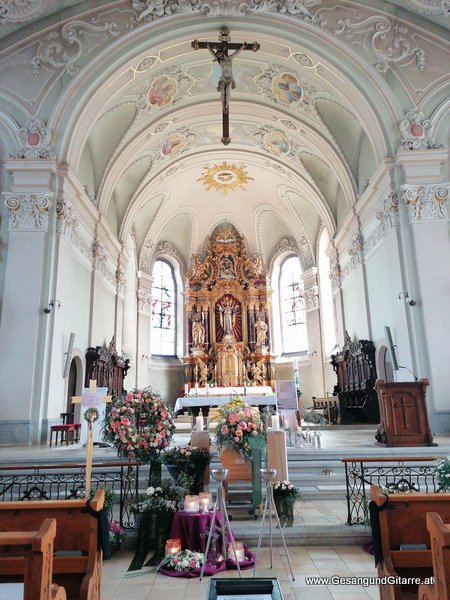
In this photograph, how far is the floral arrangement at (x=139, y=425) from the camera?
559 centimetres

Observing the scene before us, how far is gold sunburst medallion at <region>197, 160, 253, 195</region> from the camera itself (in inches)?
772

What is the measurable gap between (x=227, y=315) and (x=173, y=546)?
17.0 metres

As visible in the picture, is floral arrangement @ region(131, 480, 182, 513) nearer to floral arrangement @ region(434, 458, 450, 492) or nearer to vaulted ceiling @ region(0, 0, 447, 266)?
floral arrangement @ region(434, 458, 450, 492)

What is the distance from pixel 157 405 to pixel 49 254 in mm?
6354

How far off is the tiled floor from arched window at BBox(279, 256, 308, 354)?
16946 mm

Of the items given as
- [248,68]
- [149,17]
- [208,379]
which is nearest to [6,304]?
[149,17]

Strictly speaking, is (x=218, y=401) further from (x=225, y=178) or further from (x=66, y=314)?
(x=225, y=178)

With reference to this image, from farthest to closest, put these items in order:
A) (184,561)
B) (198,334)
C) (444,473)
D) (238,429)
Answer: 1. (198,334)
2. (238,429)
3. (444,473)
4. (184,561)

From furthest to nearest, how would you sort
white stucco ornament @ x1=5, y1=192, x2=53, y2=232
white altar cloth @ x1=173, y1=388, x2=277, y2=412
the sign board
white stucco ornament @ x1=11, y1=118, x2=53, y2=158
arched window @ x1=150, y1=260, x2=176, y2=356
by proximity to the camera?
arched window @ x1=150, y1=260, x2=176, y2=356 < white altar cloth @ x1=173, y1=388, x2=277, y2=412 < white stucco ornament @ x1=11, y1=118, x2=53, y2=158 < white stucco ornament @ x1=5, y1=192, x2=53, y2=232 < the sign board

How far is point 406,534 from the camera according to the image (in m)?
3.24

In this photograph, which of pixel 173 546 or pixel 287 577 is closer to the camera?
pixel 287 577

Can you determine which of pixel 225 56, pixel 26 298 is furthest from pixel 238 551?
pixel 225 56

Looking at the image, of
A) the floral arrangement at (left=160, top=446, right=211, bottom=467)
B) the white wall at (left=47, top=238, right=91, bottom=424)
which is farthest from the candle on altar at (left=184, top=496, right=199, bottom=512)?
the white wall at (left=47, top=238, right=91, bottom=424)

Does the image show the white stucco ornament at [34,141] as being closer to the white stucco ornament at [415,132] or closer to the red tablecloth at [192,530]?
the white stucco ornament at [415,132]
